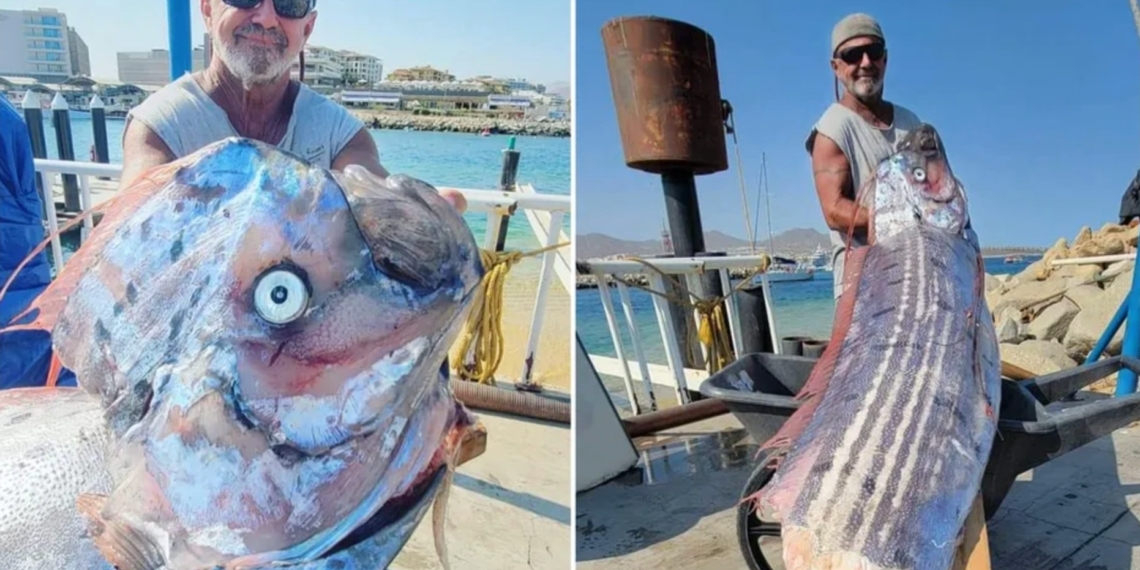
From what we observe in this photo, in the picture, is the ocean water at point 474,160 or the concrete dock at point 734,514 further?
the concrete dock at point 734,514

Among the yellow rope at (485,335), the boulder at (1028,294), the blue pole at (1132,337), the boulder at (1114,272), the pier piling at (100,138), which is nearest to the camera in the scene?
the yellow rope at (485,335)

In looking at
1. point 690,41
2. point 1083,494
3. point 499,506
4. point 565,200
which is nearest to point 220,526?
point 499,506

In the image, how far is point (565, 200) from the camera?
2.59 metres

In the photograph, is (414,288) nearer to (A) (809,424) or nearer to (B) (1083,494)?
(A) (809,424)

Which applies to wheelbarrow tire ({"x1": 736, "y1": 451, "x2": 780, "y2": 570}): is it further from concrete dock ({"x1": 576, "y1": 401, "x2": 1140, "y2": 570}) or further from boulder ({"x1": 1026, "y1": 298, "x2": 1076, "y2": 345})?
boulder ({"x1": 1026, "y1": 298, "x2": 1076, "y2": 345})

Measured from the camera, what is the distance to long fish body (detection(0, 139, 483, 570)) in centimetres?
82

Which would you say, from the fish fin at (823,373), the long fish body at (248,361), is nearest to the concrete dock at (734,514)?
the fish fin at (823,373)

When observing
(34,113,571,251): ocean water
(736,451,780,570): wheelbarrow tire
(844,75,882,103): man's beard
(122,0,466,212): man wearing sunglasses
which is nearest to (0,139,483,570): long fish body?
(122,0,466,212): man wearing sunglasses

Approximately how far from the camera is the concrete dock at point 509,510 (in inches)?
82.4

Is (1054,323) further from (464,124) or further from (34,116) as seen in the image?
(34,116)

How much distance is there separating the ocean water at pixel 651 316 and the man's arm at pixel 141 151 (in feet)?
4.16

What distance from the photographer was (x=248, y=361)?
811 millimetres

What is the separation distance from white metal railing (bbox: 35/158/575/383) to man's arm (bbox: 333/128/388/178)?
0.19 m

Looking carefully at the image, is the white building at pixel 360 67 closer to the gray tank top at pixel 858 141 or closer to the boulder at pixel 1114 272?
the gray tank top at pixel 858 141
